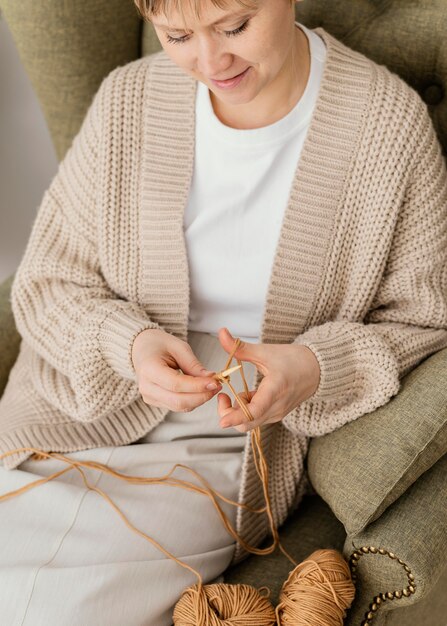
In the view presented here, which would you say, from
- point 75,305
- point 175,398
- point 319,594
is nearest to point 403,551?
point 319,594

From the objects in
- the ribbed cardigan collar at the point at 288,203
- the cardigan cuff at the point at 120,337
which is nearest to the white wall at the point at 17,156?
the ribbed cardigan collar at the point at 288,203

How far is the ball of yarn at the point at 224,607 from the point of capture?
106 cm

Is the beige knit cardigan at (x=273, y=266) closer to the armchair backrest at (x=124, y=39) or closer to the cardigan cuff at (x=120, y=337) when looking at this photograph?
the cardigan cuff at (x=120, y=337)

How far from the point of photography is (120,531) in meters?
1.14

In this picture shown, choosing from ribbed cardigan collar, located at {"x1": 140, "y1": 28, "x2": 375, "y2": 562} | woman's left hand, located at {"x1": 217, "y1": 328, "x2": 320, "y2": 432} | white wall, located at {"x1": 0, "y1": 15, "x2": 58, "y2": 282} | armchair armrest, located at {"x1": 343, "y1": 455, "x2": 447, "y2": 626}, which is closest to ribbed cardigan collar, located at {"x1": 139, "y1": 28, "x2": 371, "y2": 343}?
ribbed cardigan collar, located at {"x1": 140, "y1": 28, "x2": 375, "y2": 562}

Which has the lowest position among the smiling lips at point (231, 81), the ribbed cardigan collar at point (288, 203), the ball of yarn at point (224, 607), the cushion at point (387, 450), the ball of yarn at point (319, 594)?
the ball of yarn at point (224, 607)

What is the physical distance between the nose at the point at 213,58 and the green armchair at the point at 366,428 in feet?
1.48

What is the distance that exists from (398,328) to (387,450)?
22 centimetres

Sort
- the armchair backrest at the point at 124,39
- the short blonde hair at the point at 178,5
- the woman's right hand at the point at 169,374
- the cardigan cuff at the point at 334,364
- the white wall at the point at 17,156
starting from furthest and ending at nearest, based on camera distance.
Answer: the white wall at the point at 17,156 → the armchair backrest at the point at 124,39 → the cardigan cuff at the point at 334,364 → the woman's right hand at the point at 169,374 → the short blonde hair at the point at 178,5

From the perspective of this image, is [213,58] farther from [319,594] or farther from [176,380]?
[319,594]

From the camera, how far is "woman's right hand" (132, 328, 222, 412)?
101 centimetres

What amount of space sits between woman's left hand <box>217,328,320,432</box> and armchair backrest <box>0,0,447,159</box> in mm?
523

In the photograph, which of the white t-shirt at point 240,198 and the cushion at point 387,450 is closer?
the cushion at point 387,450

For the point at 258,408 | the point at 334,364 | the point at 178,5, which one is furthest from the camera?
the point at 334,364
